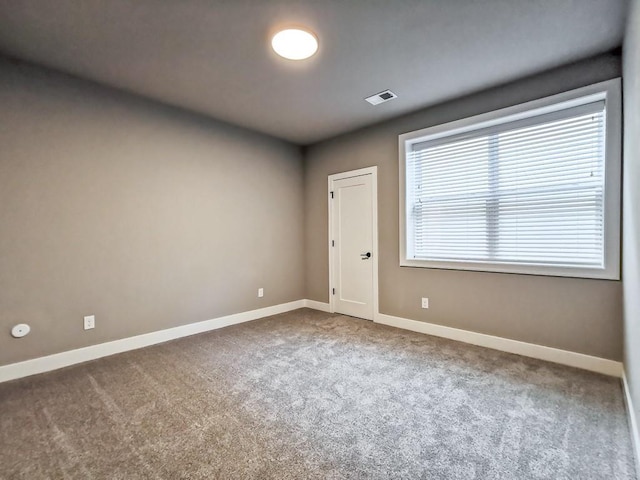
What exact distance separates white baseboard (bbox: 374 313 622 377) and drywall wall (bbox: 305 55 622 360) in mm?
55

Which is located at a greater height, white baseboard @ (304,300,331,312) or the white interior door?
the white interior door

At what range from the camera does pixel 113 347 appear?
2.99 meters

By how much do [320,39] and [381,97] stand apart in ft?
3.89

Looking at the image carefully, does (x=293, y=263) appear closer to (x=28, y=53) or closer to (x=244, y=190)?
(x=244, y=190)

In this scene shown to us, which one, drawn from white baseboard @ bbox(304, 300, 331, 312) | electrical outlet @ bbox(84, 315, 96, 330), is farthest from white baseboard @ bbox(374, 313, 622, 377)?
electrical outlet @ bbox(84, 315, 96, 330)

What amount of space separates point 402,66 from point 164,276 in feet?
10.9

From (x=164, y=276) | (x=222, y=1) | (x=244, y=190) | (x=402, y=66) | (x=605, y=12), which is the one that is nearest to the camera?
(x=222, y=1)

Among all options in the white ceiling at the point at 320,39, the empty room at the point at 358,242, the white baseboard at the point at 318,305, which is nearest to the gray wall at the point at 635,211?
the empty room at the point at 358,242

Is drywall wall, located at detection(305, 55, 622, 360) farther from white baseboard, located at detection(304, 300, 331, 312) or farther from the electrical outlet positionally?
the electrical outlet

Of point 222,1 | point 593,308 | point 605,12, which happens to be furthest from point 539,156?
point 222,1

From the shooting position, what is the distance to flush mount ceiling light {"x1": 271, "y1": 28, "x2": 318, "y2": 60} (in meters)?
2.20

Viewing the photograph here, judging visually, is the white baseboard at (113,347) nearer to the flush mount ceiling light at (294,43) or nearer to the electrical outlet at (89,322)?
the electrical outlet at (89,322)

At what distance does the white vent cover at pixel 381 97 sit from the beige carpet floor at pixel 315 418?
275 centimetres

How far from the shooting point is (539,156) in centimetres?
288
